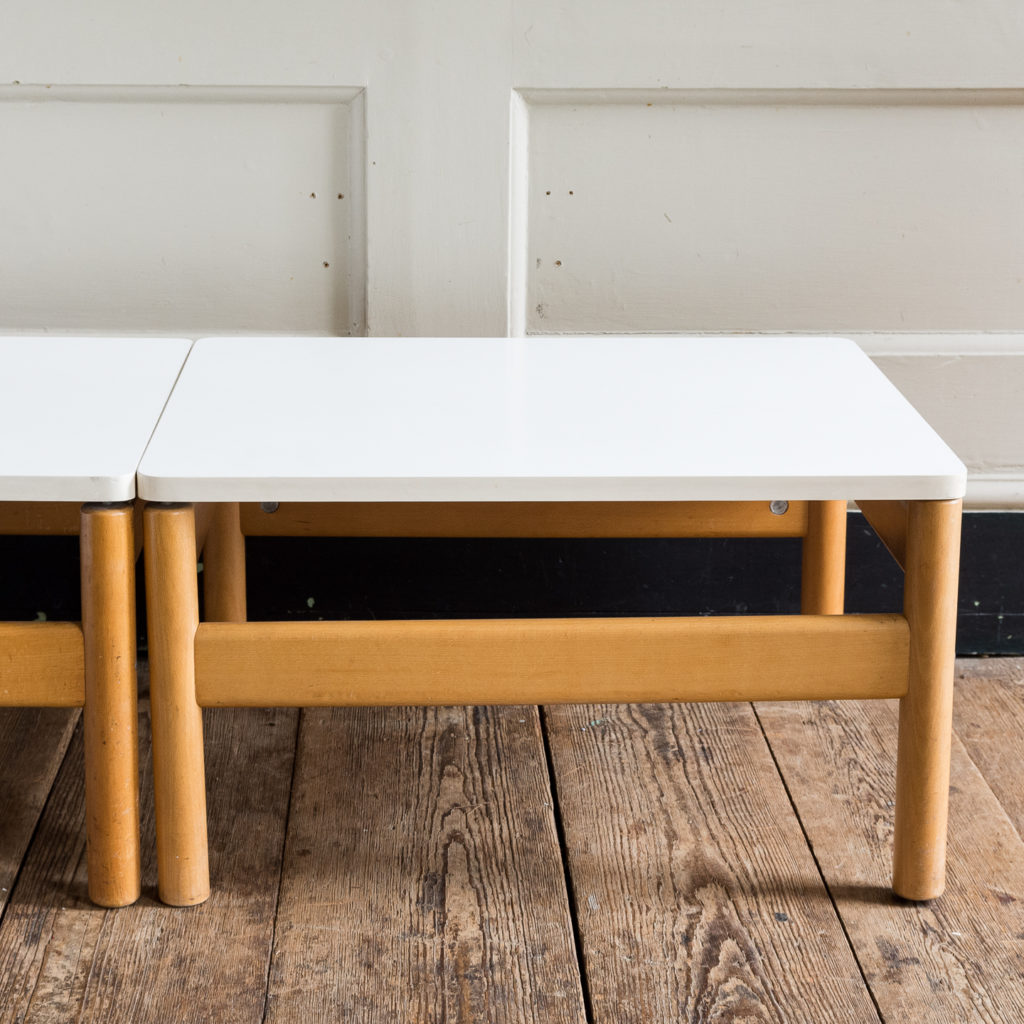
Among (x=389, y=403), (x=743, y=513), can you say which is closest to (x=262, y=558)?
(x=389, y=403)

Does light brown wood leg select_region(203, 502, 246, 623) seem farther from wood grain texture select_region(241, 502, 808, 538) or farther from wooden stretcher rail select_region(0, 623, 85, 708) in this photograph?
wooden stretcher rail select_region(0, 623, 85, 708)

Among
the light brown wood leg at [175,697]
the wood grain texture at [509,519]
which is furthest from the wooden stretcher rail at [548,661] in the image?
the wood grain texture at [509,519]

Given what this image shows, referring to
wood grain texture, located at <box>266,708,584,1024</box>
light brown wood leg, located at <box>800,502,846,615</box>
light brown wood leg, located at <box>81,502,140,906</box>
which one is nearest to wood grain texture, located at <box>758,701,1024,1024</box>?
light brown wood leg, located at <box>800,502,846,615</box>

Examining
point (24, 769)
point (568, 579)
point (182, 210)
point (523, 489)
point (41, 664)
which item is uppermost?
point (182, 210)

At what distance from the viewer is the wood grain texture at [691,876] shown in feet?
3.25

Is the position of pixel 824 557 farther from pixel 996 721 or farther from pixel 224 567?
pixel 224 567

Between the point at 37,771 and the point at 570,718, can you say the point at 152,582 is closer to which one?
the point at 37,771

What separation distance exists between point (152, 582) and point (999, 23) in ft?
3.48

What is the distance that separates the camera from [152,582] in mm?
989

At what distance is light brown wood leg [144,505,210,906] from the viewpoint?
979mm

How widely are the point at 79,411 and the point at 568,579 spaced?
655mm

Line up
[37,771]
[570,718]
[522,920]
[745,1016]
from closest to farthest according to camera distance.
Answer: [745,1016] → [522,920] → [37,771] → [570,718]

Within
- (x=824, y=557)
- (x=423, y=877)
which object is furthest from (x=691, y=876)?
(x=824, y=557)

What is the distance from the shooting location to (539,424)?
107 centimetres
